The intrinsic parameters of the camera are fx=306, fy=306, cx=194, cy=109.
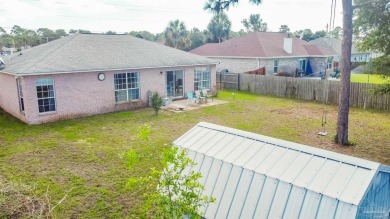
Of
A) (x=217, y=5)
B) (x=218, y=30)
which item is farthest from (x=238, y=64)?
(x=218, y=30)

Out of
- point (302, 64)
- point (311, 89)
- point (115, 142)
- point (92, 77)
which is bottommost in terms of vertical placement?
point (115, 142)

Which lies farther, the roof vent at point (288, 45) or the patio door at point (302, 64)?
the patio door at point (302, 64)

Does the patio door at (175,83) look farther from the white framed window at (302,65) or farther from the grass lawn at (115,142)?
the white framed window at (302,65)

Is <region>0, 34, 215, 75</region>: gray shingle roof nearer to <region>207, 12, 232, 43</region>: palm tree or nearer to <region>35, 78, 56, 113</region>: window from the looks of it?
<region>35, 78, 56, 113</region>: window

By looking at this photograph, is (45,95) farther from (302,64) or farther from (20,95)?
(302,64)

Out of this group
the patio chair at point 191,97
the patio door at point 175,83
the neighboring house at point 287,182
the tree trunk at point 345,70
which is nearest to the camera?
the neighboring house at point 287,182

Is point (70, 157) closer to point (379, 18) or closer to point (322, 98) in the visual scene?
point (379, 18)

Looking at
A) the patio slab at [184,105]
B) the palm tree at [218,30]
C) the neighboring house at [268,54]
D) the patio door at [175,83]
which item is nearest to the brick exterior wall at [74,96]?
the patio slab at [184,105]

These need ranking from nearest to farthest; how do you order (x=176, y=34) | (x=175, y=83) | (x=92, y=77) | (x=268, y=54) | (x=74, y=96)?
(x=74, y=96) → (x=92, y=77) → (x=175, y=83) → (x=268, y=54) → (x=176, y=34)
